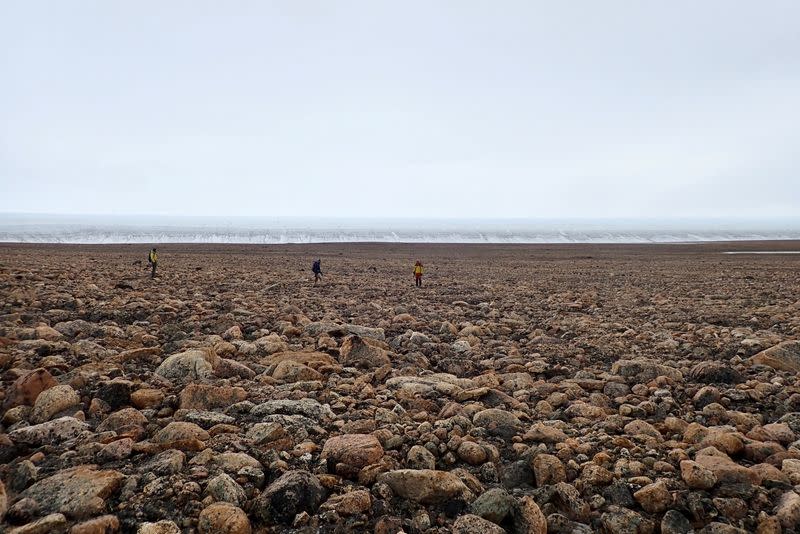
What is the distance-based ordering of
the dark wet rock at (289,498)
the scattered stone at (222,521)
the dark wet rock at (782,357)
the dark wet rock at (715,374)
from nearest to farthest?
the scattered stone at (222,521), the dark wet rock at (289,498), the dark wet rock at (715,374), the dark wet rock at (782,357)

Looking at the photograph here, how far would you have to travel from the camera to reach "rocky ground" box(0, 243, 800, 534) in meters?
3.41

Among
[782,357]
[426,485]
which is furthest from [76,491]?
[782,357]

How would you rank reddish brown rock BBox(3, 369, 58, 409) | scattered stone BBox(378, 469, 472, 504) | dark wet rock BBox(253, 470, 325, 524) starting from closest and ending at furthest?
dark wet rock BBox(253, 470, 325, 524) < scattered stone BBox(378, 469, 472, 504) < reddish brown rock BBox(3, 369, 58, 409)

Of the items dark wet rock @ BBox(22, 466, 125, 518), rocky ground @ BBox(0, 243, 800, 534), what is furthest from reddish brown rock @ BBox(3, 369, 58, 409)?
dark wet rock @ BBox(22, 466, 125, 518)

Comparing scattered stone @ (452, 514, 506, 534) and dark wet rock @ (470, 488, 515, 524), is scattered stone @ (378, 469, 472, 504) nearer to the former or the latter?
dark wet rock @ (470, 488, 515, 524)

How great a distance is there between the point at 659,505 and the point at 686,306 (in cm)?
1143

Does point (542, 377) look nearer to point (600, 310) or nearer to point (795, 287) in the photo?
point (600, 310)

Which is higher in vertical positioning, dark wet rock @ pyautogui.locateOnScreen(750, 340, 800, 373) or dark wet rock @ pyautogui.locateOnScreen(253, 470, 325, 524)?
dark wet rock @ pyautogui.locateOnScreen(750, 340, 800, 373)

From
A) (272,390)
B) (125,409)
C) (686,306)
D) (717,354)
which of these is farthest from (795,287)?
(125,409)

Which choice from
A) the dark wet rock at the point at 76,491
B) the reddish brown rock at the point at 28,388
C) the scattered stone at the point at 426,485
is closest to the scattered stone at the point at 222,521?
the dark wet rock at the point at 76,491

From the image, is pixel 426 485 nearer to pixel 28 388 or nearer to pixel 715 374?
pixel 28 388

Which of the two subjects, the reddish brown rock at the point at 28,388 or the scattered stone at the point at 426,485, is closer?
the scattered stone at the point at 426,485

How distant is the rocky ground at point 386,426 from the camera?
341 centimetres

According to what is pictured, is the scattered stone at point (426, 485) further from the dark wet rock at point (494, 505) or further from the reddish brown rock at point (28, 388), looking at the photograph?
the reddish brown rock at point (28, 388)
